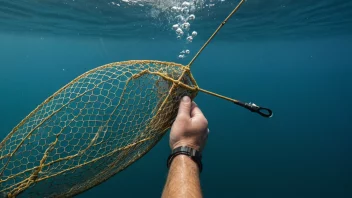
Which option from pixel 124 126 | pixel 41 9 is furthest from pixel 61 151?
pixel 41 9

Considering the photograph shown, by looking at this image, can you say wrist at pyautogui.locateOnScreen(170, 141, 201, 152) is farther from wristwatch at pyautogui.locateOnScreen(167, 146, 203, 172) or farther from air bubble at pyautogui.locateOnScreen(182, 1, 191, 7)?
air bubble at pyautogui.locateOnScreen(182, 1, 191, 7)

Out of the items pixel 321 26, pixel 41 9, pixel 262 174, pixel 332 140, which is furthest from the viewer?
pixel 332 140

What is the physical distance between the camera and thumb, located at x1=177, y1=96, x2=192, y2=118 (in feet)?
7.80

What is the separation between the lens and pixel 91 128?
7.97 feet

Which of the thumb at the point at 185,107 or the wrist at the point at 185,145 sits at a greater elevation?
the thumb at the point at 185,107

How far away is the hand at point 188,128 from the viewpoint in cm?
234

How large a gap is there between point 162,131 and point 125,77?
2.18 feet

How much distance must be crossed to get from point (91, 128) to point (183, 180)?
1016 millimetres

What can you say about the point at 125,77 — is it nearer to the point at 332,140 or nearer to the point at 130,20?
the point at 130,20

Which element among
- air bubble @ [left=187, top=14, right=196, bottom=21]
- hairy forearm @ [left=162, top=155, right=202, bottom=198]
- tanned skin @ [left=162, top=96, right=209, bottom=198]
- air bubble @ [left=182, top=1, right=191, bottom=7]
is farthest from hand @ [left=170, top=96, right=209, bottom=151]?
air bubble @ [left=187, top=14, right=196, bottom=21]

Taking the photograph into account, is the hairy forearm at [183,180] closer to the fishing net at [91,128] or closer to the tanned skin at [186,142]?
the tanned skin at [186,142]

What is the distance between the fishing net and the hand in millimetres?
180

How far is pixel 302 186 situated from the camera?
23.9 m

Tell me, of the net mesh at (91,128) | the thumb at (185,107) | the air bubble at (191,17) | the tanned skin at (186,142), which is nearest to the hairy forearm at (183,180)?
the tanned skin at (186,142)
